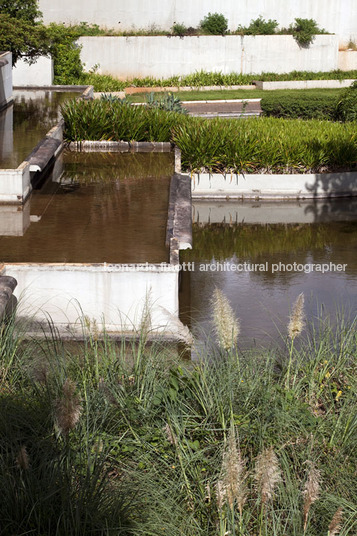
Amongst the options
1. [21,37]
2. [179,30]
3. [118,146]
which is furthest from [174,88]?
[118,146]

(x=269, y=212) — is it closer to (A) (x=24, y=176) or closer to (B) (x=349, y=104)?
(A) (x=24, y=176)

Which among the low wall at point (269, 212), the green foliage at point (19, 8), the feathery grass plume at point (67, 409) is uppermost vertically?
the green foliage at point (19, 8)

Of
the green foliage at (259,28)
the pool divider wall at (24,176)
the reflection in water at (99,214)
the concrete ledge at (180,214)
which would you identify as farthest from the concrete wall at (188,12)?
the concrete ledge at (180,214)

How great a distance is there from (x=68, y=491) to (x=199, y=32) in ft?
101

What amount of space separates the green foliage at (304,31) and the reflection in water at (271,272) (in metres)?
17.6

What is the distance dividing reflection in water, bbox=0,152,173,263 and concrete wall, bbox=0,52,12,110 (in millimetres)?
3844

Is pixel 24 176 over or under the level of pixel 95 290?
over

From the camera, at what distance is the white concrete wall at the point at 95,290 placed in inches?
362

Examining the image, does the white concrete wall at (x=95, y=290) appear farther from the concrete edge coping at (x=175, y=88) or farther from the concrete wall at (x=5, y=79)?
the concrete edge coping at (x=175, y=88)

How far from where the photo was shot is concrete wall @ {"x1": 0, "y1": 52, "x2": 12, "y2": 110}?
1856 centimetres

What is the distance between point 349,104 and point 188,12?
46.6 ft

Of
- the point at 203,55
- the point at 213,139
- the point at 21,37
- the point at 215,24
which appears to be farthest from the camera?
the point at 215,24

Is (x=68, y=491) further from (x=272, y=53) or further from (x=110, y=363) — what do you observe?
(x=272, y=53)

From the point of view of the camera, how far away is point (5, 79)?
62.1 feet
